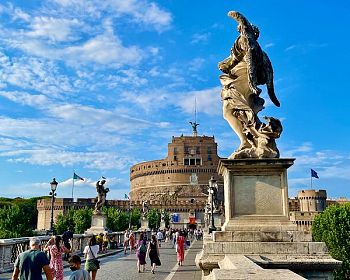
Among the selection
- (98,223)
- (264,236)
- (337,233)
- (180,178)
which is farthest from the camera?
(180,178)

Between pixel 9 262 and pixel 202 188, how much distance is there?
108404mm

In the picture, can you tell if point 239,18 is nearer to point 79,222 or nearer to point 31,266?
point 31,266

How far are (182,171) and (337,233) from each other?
4171 inches

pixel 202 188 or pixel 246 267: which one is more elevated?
pixel 202 188

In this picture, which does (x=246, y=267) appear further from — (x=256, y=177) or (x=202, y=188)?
(x=202, y=188)

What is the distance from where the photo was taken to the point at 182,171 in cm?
12469

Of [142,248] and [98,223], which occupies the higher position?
[98,223]

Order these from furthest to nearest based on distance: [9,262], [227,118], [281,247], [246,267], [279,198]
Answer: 1. [9,262]
2. [227,118]
3. [279,198]
4. [281,247]
5. [246,267]

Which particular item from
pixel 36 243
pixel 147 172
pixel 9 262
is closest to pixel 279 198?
pixel 36 243

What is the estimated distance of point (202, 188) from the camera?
12081 centimetres

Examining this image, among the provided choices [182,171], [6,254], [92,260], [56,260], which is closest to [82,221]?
[6,254]

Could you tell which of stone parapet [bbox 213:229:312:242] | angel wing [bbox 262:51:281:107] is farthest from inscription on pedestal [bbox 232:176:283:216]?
angel wing [bbox 262:51:281:107]

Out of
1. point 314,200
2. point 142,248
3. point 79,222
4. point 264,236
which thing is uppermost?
point 314,200

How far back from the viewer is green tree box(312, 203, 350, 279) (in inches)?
691
